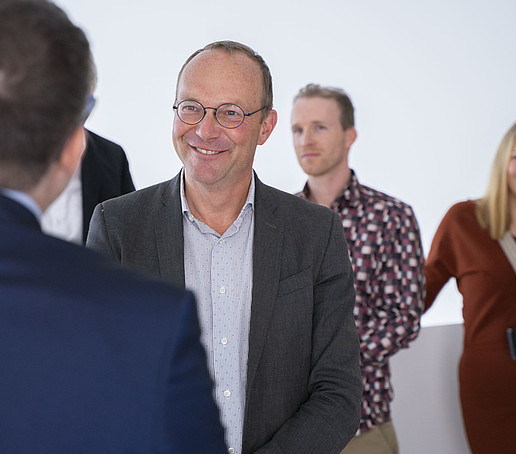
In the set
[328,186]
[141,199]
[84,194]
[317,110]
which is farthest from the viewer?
[317,110]

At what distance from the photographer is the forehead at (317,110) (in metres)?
3.22

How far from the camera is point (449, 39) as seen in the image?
4.56 meters

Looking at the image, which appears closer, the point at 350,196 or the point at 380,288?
the point at 380,288

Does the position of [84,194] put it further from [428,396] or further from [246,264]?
[428,396]

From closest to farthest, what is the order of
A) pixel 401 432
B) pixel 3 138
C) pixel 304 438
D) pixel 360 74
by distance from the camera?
pixel 3 138, pixel 304 438, pixel 401 432, pixel 360 74

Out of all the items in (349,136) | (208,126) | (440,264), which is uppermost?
(208,126)

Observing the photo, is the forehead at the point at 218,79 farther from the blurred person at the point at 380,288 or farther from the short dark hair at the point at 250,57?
the blurred person at the point at 380,288

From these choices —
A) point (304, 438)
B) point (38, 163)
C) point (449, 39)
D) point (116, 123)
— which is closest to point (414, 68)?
point (449, 39)

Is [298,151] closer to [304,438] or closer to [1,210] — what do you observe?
[304,438]

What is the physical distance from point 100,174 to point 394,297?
125cm

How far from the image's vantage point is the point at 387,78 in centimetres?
447

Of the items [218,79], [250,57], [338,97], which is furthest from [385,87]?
[218,79]

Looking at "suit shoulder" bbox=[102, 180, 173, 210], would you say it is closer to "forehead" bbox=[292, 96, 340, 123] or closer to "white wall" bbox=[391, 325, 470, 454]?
"forehead" bbox=[292, 96, 340, 123]

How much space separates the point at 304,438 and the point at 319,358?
0.70ft
